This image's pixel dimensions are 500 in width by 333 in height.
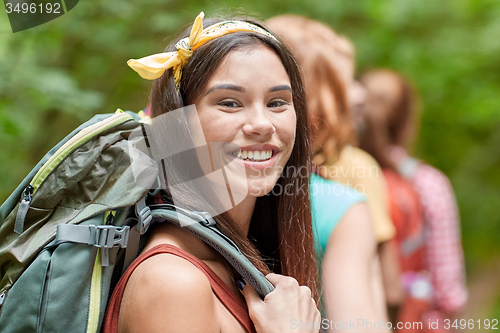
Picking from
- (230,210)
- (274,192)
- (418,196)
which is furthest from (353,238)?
(418,196)

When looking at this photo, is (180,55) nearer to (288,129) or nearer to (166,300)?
(288,129)

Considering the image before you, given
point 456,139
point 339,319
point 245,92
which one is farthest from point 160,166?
point 456,139

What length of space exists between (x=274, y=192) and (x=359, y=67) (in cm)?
333

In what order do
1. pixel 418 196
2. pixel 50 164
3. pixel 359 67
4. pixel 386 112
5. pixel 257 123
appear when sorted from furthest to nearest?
1. pixel 359 67
2. pixel 386 112
3. pixel 418 196
4. pixel 257 123
5. pixel 50 164

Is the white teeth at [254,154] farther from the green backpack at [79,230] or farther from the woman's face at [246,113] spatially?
the green backpack at [79,230]

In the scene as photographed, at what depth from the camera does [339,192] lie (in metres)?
2.06

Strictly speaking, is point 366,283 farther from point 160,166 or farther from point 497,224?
point 497,224

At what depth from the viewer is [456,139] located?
627cm

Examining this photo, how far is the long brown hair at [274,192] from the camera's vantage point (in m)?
1.48

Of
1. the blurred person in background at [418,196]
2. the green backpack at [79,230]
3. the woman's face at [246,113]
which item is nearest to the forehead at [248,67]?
the woman's face at [246,113]

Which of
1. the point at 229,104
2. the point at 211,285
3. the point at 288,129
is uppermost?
the point at 229,104

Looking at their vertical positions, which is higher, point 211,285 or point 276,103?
point 276,103

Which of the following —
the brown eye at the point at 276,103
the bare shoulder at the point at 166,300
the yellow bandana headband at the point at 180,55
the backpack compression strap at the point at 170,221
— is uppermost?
the yellow bandana headband at the point at 180,55

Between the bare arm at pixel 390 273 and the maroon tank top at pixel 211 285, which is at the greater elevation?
the maroon tank top at pixel 211 285
